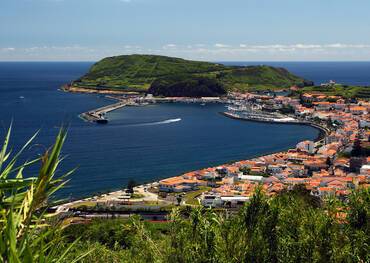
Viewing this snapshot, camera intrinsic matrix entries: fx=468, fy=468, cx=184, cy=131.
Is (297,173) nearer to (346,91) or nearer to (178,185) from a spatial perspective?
(178,185)

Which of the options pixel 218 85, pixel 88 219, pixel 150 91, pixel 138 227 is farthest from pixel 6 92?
pixel 138 227

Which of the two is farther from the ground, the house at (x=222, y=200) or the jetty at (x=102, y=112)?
the jetty at (x=102, y=112)

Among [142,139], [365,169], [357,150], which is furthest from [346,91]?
[365,169]

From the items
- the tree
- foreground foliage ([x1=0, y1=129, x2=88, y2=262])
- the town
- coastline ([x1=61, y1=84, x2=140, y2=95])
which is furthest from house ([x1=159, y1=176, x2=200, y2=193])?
coastline ([x1=61, y1=84, x2=140, y2=95])

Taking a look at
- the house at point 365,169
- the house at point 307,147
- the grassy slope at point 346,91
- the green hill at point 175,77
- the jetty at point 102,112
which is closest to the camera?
the house at point 365,169

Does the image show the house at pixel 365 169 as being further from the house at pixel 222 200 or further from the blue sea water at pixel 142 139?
the house at pixel 222 200

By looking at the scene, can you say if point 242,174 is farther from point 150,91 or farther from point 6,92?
point 6,92

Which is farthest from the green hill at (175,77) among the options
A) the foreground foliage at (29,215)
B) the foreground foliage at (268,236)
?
the foreground foliage at (29,215)
